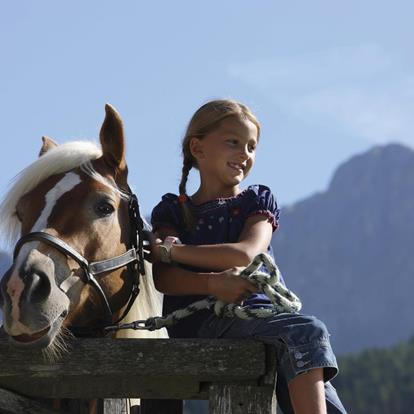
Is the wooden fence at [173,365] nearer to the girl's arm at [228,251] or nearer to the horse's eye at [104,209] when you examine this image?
the girl's arm at [228,251]

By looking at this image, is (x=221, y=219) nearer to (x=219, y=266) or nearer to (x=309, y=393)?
(x=219, y=266)

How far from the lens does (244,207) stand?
4.65 meters

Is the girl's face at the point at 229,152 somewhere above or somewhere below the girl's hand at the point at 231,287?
above

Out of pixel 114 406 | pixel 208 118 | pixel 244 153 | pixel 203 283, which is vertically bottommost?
pixel 114 406

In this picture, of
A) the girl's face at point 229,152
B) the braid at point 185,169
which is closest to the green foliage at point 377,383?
the braid at point 185,169

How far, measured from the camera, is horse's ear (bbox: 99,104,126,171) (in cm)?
464

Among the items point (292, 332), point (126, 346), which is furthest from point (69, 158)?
point (292, 332)

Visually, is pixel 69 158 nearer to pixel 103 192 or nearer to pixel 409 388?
pixel 103 192

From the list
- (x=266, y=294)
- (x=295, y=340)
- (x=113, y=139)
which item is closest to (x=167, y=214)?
(x=113, y=139)

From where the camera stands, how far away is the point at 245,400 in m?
4.03

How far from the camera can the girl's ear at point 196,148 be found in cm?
488

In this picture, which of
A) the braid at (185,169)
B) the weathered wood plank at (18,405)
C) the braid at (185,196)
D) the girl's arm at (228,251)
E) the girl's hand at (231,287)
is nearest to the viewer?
the weathered wood plank at (18,405)

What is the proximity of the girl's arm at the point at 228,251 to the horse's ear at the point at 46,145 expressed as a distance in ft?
2.74

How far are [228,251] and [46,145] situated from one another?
1073mm
